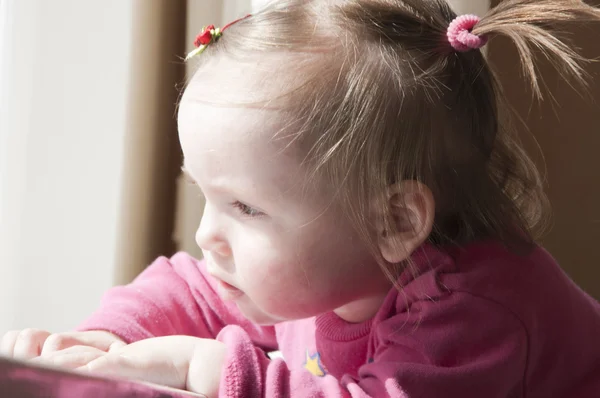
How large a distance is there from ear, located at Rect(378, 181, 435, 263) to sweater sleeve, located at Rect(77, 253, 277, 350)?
0.29 meters

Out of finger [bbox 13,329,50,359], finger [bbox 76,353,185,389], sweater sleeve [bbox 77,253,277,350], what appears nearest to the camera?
finger [bbox 76,353,185,389]

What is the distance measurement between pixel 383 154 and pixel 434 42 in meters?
0.13

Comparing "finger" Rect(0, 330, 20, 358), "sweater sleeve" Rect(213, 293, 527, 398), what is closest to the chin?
"sweater sleeve" Rect(213, 293, 527, 398)

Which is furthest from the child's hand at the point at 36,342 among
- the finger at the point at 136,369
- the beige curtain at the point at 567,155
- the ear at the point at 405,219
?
the beige curtain at the point at 567,155

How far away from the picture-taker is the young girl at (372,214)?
0.71 metres

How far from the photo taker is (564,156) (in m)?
1.10

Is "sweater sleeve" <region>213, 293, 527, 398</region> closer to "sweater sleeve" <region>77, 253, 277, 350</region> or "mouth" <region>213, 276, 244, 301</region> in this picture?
"mouth" <region>213, 276, 244, 301</region>

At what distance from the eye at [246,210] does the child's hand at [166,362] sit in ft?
0.44

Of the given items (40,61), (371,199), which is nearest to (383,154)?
(371,199)

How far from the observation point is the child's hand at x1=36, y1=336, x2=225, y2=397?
0.67 meters

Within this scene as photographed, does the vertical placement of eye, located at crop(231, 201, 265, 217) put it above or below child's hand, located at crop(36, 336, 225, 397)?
above

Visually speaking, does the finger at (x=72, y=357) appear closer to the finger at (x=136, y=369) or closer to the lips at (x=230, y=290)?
the finger at (x=136, y=369)

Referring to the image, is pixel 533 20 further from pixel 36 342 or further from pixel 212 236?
pixel 36 342

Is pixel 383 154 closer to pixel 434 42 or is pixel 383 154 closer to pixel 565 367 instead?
pixel 434 42
